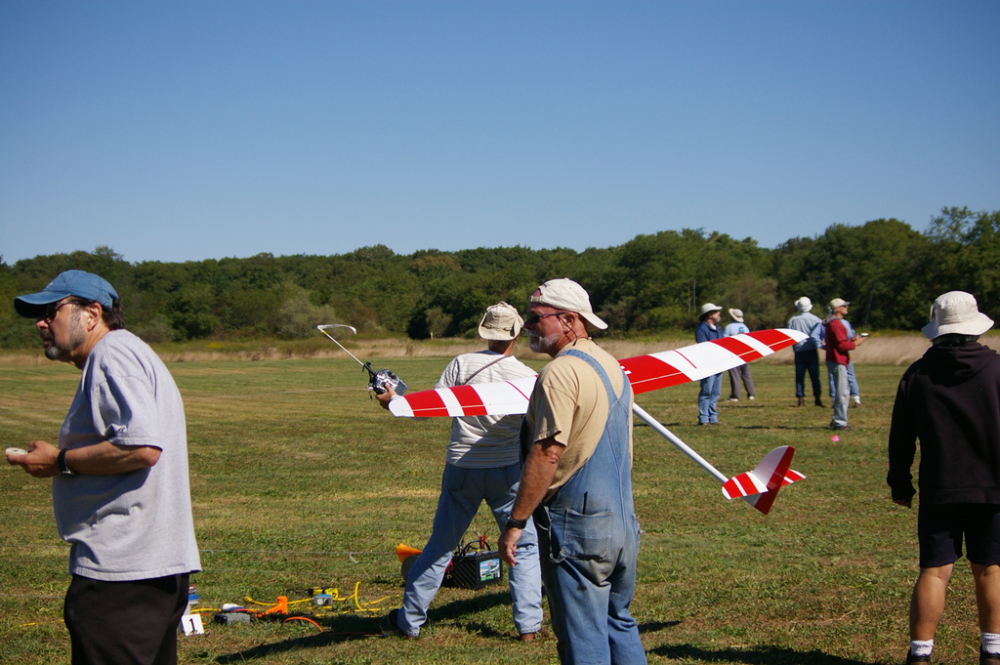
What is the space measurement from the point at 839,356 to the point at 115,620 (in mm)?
11802

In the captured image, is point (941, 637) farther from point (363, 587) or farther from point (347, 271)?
point (347, 271)

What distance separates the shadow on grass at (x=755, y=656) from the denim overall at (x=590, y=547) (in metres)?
1.32

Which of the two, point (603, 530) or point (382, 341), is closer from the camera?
point (603, 530)

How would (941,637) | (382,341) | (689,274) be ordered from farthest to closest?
(689,274) < (382,341) < (941,637)

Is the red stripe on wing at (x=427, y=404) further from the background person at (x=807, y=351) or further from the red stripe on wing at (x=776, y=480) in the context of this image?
the background person at (x=807, y=351)

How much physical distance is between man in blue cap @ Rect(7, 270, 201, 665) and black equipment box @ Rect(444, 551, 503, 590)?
3.11m

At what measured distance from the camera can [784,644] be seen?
4.51 m

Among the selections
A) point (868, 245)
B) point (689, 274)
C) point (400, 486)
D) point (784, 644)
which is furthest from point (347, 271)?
point (784, 644)

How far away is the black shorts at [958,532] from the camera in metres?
3.67

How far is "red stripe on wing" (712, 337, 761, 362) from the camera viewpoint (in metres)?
6.38

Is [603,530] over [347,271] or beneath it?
beneath

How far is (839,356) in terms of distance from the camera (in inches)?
487

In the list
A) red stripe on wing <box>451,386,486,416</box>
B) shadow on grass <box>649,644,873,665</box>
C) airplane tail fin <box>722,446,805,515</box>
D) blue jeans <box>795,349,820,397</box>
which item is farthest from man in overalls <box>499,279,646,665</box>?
blue jeans <box>795,349,820,397</box>

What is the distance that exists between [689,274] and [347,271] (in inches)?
1414
